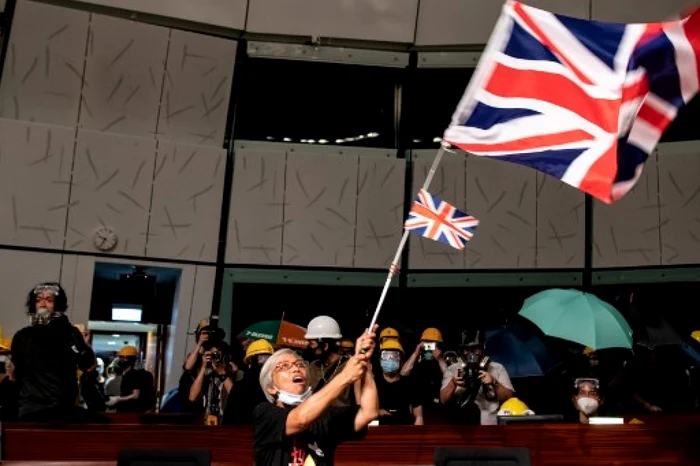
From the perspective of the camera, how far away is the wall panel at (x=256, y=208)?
42.9 ft

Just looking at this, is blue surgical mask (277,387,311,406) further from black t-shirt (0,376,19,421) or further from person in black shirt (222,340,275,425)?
black t-shirt (0,376,19,421)

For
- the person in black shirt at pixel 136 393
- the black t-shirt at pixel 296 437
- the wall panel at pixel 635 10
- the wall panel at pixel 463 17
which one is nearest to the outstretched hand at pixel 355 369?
the black t-shirt at pixel 296 437

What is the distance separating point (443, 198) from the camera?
44.2ft

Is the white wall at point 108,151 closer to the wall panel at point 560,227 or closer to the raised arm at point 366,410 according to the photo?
the wall panel at point 560,227

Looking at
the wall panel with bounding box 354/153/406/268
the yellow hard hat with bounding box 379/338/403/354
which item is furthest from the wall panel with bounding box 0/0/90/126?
the yellow hard hat with bounding box 379/338/403/354

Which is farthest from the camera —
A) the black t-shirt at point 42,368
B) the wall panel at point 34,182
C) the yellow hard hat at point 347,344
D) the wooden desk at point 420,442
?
the wall panel at point 34,182

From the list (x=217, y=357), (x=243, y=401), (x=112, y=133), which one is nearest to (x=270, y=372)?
(x=243, y=401)

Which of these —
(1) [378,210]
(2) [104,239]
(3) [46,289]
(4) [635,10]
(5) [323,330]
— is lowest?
(5) [323,330]

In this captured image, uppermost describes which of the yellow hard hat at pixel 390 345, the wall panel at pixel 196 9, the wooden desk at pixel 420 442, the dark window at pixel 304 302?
the wall panel at pixel 196 9

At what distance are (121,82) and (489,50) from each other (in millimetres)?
8733

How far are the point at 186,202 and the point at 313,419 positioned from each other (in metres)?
8.97

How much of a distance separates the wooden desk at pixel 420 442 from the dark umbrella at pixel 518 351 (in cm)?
225

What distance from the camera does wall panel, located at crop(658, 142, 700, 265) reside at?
1280cm

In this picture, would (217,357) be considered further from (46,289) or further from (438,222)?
(438,222)
